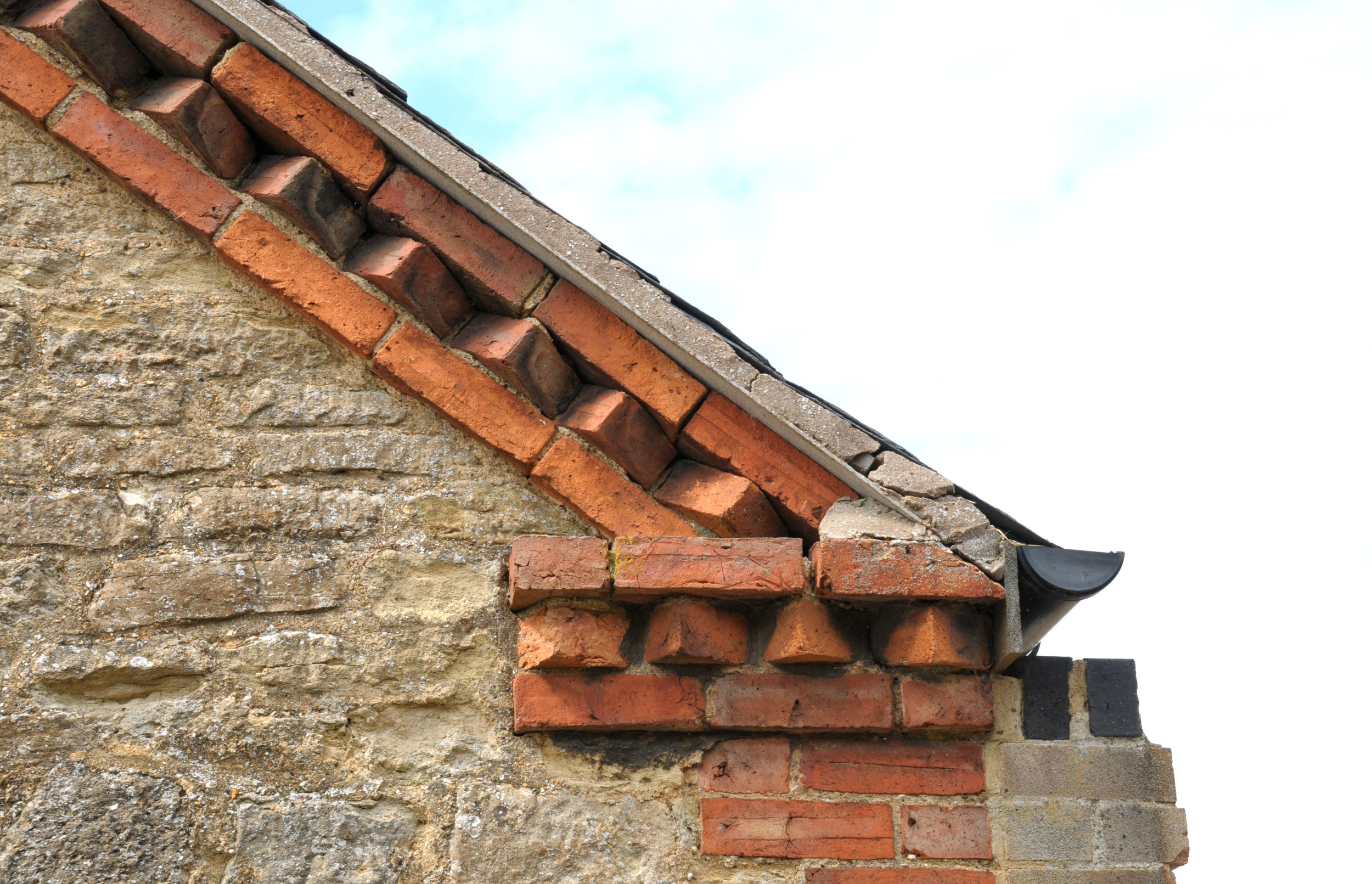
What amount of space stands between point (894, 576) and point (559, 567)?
2.45 ft

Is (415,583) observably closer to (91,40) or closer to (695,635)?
(695,635)

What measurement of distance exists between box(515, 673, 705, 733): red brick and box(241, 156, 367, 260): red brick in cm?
120

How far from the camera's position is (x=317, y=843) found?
2.28m

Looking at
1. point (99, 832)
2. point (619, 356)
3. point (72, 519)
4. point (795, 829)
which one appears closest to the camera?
point (99, 832)

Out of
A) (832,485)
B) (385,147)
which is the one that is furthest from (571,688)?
(385,147)

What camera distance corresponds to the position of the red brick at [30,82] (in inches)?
109

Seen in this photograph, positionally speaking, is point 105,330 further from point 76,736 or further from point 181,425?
point 76,736

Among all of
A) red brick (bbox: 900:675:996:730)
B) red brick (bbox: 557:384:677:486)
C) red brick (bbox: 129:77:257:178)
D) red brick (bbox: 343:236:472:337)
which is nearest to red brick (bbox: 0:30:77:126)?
red brick (bbox: 129:77:257:178)

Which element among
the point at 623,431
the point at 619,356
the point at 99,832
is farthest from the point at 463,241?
the point at 99,832

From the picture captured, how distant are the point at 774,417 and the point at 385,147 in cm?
120

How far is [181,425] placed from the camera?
260 cm

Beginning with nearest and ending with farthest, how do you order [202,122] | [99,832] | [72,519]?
1. [99,832]
2. [72,519]
3. [202,122]

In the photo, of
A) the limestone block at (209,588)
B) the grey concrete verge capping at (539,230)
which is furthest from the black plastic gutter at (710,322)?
the limestone block at (209,588)

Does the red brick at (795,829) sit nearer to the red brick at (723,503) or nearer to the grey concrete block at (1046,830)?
the grey concrete block at (1046,830)
